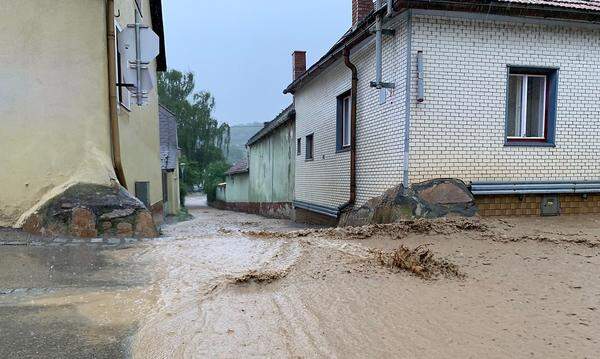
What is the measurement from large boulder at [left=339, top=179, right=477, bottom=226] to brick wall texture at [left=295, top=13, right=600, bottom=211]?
0.73 feet

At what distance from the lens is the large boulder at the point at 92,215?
5805 mm

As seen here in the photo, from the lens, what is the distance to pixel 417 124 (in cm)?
739

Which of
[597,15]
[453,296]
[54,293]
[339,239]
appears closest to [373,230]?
[339,239]

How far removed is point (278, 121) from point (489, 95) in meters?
9.92

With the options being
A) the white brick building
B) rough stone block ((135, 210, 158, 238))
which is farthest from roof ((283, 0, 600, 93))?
rough stone block ((135, 210, 158, 238))

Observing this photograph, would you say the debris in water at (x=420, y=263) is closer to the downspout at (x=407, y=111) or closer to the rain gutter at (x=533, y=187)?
the downspout at (x=407, y=111)

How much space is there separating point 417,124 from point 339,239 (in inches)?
99.8

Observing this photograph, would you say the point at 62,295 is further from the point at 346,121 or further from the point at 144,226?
the point at 346,121

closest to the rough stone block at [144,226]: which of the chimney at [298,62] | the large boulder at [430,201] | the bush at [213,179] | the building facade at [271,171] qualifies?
the large boulder at [430,201]

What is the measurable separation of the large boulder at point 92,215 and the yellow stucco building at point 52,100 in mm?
151

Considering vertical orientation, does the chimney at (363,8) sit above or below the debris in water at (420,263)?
above

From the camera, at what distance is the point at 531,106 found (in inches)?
324

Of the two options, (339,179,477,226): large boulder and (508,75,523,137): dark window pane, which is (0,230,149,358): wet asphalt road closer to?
(339,179,477,226): large boulder

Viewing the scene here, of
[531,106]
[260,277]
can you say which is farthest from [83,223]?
[531,106]
